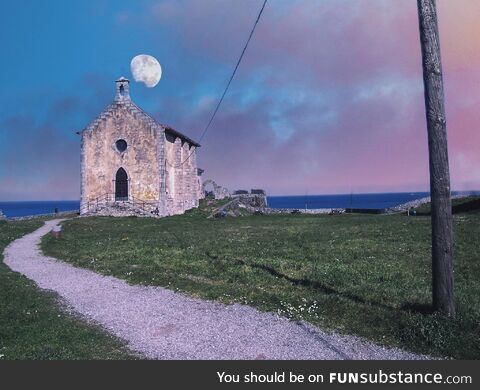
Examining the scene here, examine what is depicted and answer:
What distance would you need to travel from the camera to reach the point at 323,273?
554 inches

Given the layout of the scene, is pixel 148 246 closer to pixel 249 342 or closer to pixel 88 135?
pixel 249 342

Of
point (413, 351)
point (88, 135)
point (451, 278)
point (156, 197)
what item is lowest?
point (413, 351)

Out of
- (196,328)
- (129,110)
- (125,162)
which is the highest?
(129,110)

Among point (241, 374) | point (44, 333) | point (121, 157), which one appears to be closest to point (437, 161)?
point (241, 374)

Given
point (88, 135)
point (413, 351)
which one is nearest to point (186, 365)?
point (413, 351)

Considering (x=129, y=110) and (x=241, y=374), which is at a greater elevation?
(x=129, y=110)

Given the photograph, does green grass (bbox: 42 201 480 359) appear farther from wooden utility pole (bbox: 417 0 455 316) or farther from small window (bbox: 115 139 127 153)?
small window (bbox: 115 139 127 153)

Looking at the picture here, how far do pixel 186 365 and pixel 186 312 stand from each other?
3.17 m

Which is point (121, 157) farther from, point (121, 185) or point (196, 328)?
point (196, 328)

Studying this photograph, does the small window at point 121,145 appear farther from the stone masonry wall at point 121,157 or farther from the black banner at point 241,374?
the black banner at point 241,374

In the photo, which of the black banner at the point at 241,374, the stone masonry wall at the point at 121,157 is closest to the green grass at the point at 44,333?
the black banner at the point at 241,374

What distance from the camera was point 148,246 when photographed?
21844 millimetres

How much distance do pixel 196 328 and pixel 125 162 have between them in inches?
1518

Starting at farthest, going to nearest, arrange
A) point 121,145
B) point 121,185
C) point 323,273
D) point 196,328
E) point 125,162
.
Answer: point 121,145
point 121,185
point 125,162
point 323,273
point 196,328
